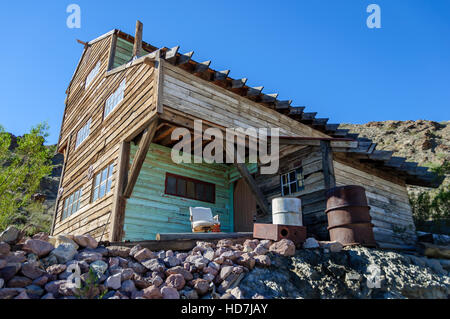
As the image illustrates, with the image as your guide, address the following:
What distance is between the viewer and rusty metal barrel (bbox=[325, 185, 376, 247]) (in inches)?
241

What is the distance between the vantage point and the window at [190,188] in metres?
10.0

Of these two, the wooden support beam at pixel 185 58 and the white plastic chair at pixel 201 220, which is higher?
the wooden support beam at pixel 185 58

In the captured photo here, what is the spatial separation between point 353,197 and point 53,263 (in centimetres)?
524

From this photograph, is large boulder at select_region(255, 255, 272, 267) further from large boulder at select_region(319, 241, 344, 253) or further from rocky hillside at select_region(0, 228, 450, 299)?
large boulder at select_region(319, 241, 344, 253)

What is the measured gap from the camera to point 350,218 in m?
6.27

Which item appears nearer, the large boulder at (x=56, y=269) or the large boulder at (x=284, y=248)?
the large boulder at (x=56, y=269)

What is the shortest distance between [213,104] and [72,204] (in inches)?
267

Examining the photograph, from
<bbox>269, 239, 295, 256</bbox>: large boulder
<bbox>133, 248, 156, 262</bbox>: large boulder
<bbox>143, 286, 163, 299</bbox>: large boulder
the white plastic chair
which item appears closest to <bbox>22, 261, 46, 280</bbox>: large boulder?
<bbox>133, 248, 156, 262</bbox>: large boulder

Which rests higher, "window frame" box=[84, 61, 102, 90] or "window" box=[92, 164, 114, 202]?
"window frame" box=[84, 61, 102, 90]

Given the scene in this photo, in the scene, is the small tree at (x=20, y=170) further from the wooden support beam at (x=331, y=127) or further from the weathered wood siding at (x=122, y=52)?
the wooden support beam at (x=331, y=127)

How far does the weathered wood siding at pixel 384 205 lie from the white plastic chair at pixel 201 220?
3.71 meters

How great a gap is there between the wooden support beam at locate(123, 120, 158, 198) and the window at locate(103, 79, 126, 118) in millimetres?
2844

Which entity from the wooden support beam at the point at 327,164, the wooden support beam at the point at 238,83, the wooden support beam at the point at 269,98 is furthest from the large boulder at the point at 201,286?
the wooden support beam at the point at 269,98
